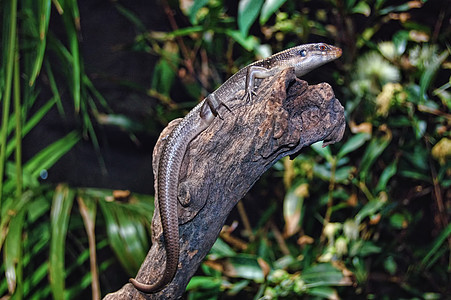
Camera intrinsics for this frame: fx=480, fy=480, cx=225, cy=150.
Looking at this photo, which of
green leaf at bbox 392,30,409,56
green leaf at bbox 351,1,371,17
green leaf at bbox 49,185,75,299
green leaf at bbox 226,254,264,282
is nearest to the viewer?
green leaf at bbox 49,185,75,299

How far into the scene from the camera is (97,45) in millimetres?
3123

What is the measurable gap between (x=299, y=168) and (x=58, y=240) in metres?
1.06

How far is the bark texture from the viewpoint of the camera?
1.09 meters

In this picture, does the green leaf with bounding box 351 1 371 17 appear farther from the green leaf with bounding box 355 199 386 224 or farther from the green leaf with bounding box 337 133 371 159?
the green leaf with bounding box 355 199 386 224

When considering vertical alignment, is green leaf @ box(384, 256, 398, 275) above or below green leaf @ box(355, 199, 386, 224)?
below

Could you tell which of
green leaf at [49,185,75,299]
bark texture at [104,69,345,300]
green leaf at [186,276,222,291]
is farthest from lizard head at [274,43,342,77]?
green leaf at [49,185,75,299]

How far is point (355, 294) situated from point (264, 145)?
1319 mm

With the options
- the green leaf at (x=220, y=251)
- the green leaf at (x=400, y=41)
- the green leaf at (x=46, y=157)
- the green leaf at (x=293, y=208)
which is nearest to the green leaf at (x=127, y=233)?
the green leaf at (x=220, y=251)

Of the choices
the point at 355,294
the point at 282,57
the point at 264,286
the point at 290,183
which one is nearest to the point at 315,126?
the point at 282,57

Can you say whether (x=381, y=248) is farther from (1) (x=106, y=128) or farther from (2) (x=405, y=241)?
(1) (x=106, y=128)

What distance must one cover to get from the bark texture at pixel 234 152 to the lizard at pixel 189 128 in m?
0.03

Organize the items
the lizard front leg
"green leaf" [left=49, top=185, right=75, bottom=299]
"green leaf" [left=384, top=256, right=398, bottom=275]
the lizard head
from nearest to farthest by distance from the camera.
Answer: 1. the lizard front leg
2. the lizard head
3. "green leaf" [left=49, top=185, right=75, bottom=299]
4. "green leaf" [left=384, top=256, right=398, bottom=275]

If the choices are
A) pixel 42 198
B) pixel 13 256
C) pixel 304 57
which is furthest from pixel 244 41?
pixel 13 256

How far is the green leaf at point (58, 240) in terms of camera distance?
1.69 metres
